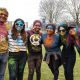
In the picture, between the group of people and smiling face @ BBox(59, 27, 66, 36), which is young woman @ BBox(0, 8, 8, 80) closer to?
the group of people

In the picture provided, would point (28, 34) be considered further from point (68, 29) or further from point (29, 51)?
point (68, 29)

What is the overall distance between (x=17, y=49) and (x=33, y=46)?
597 millimetres

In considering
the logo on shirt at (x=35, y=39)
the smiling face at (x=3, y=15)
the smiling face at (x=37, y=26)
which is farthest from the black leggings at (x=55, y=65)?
the smiling face at (x=3, y=15)

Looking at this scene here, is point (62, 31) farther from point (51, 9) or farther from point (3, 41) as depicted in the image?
Result: point (51, 9)

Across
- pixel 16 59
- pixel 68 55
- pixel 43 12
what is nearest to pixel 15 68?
pixel 16 59

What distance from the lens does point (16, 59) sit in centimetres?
888

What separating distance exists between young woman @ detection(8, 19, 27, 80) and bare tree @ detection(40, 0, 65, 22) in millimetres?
55392

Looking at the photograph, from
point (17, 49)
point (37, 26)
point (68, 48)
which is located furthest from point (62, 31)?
point (17, 49)

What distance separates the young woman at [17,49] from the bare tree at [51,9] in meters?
55.4

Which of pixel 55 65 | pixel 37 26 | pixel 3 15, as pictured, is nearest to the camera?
pixel 3 15

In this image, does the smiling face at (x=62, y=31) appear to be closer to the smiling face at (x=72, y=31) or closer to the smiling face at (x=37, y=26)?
the smiling face at (x=72, y=31)

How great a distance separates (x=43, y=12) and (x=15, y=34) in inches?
2306

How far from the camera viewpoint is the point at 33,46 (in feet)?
30.4

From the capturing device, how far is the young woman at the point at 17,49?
884cm
